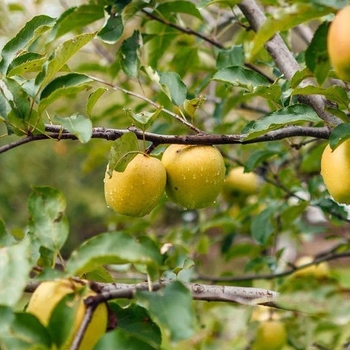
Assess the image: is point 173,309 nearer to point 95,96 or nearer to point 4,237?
point 4,237

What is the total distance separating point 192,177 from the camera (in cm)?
93

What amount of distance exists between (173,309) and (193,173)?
0.36 meters

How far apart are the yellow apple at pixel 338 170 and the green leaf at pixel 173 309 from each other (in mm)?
313

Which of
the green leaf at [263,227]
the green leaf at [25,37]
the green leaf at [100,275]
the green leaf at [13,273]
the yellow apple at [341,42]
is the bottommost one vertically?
the green leaf at [263,227]

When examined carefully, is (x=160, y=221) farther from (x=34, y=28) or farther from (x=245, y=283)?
(x=34, y=28)

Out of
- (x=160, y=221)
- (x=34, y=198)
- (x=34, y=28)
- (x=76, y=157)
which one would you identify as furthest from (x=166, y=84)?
(x=76, y=157)

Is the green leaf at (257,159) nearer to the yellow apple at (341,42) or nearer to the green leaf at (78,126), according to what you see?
the green leaf at (78,126)

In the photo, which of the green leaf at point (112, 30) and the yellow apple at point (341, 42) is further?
the green leaf at point (112, 30)

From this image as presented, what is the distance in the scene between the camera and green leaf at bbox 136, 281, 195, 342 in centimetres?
57

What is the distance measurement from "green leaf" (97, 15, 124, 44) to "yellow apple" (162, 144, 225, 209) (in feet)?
0.78

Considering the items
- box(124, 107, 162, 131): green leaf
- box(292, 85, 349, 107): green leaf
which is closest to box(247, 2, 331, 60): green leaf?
box(292, 85, 349, 107): green leaf

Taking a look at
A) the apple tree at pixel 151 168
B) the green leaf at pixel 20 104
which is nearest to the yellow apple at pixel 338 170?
the apple tree at pixel 151 168

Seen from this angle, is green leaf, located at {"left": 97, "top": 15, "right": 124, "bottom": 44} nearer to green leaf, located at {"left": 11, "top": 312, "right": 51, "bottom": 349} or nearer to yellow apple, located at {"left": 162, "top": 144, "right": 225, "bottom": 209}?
yellow apple, located at {"left": 162, "top": 144, "right": 225, "bottom": 209}

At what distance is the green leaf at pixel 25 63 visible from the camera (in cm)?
85
